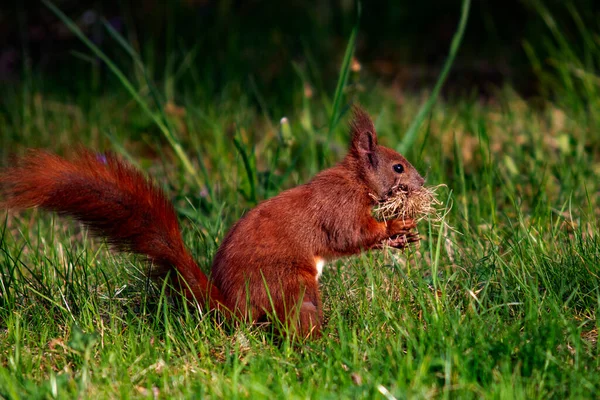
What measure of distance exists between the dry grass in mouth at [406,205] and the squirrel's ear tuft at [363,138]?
0.16 m

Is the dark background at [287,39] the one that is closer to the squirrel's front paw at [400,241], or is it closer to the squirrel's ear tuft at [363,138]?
the squirrel's ear tuft at [363,138]

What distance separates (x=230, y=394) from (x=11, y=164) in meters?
1.08

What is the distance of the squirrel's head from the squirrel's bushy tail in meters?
0.76

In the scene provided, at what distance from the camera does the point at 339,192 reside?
2.96m

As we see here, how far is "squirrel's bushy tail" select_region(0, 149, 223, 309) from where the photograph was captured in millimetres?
2534

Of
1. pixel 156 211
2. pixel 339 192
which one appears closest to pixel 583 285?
pixel 339 192

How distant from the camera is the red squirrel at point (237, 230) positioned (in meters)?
2.58

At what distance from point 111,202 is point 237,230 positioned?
1.46 ft

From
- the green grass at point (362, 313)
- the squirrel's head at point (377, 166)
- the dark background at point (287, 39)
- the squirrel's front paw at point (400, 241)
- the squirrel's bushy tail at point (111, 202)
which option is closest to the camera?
the green grass at point (362, 313)

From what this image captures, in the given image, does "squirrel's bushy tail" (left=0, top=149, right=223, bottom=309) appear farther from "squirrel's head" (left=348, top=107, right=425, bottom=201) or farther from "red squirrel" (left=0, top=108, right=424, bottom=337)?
"squirrel's head" (left=348, top=107, right=425, bottom=201)

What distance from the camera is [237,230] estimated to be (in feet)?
9.15

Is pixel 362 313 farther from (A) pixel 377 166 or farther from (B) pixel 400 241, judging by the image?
(A) pixel 377 166

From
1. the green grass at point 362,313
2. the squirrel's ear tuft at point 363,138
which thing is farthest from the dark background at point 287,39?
the squirrel's ear tuft at point 363,138

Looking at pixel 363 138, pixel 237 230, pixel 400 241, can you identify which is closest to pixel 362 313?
pixel 400 241
